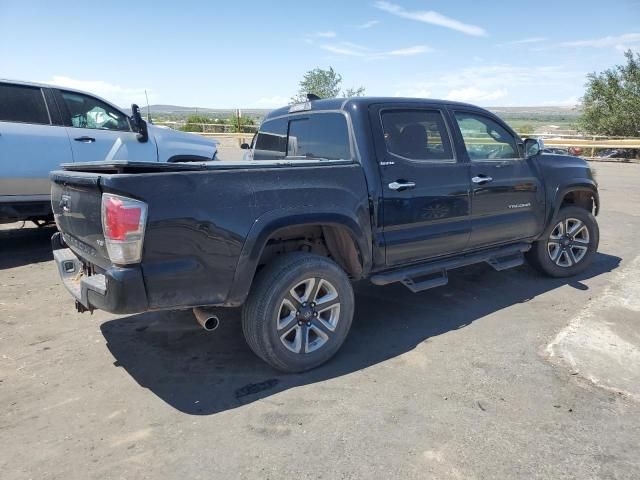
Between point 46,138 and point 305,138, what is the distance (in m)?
3.58

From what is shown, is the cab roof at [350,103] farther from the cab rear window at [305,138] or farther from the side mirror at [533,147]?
the side mirror at [533,147]

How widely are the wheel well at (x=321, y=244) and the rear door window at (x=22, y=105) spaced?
13.8 feet

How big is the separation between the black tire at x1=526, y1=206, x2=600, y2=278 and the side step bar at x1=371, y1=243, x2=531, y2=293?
45cm

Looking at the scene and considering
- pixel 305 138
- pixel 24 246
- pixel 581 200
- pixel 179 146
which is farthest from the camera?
pixel 179 146

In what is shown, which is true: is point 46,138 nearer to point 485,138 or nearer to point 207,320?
point 207,320

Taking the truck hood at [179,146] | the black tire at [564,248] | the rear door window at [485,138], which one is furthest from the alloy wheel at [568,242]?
the truck hood at [179,146]

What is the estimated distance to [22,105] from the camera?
5812 mm

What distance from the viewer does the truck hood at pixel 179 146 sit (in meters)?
6.85

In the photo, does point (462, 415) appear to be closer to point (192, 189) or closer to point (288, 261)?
point (288, 261)

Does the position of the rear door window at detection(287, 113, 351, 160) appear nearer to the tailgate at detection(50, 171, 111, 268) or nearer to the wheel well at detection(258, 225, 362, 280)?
the wheel well at detection(258, 225, 362, 280)

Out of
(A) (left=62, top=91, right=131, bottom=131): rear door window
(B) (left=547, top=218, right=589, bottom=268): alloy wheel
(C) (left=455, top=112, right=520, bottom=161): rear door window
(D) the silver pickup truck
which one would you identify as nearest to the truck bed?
(C) (left=455, top=112, right=520, bottom=161): rear door window

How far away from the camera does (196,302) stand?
2932mm

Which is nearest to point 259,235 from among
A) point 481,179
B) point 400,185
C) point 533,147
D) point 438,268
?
point 400,185

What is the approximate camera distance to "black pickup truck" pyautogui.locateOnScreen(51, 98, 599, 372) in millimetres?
2754
